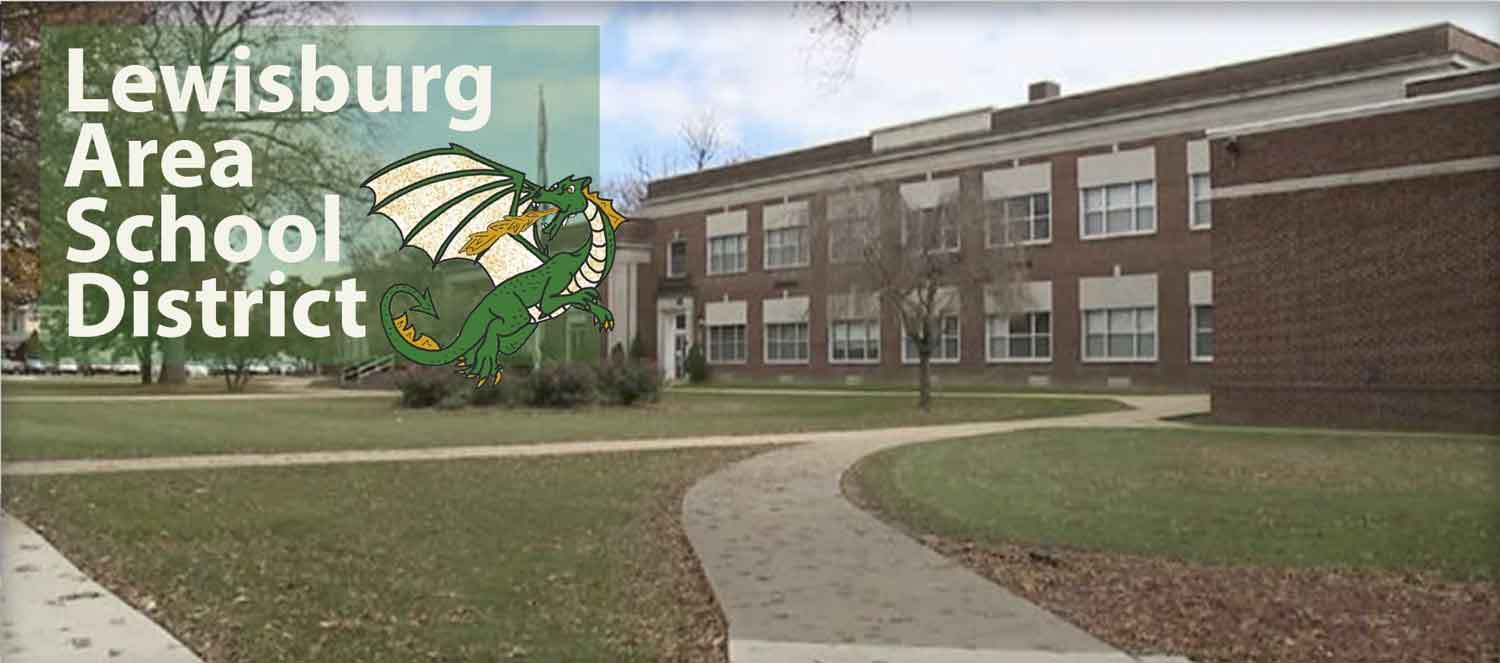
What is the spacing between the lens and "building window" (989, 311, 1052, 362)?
141ft

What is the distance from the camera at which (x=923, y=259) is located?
99.9 ft

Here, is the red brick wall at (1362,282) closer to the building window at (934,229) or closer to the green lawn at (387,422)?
the green lawn at (387,422)

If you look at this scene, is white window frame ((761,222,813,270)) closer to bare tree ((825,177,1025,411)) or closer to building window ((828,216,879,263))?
building window ((828,216,879,263))

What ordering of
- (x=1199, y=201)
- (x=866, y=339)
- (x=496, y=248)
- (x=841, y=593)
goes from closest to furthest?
(x=496, y=248)
(x=841, y=593)
(x=1199, y=201)
(x=866, y=339)

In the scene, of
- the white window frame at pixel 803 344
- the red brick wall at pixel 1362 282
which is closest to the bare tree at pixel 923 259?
the red brick wall at pixel 1362 282

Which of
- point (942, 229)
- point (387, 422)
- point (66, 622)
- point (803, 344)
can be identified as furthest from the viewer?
point (803, 344)

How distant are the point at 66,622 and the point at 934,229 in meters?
24.4

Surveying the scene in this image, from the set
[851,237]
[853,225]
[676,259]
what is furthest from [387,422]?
[676,259]

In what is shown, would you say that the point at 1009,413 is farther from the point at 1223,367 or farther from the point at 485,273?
the point at 485,273

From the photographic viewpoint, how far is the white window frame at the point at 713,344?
5212cm

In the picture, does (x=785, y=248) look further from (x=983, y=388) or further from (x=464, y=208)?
(x=464, y=208)

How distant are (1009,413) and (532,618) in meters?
21.9

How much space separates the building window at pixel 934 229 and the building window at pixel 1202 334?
38.0ft

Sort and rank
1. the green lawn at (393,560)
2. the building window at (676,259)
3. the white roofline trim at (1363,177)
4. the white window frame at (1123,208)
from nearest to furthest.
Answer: the green lawn at (393,560)
the white roofline trim at (1363,177)
the white window frame at (1123,208)
the building window at (676,259)
